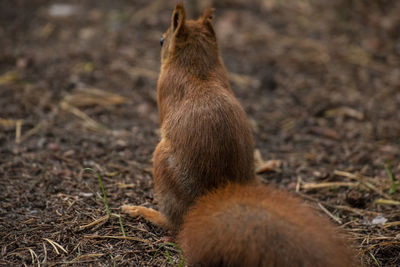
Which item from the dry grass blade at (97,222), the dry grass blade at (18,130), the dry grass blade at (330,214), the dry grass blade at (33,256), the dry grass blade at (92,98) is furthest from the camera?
the dry grass blade at (92,98)

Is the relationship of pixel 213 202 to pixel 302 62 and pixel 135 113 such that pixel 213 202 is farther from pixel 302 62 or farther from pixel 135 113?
pixel 302 62

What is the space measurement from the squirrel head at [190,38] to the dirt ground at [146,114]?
1.00m

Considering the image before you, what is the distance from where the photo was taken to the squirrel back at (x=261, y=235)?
5.25 ft

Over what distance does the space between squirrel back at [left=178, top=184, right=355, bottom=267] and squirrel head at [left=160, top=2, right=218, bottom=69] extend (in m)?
0.96

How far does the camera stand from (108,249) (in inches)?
87.4

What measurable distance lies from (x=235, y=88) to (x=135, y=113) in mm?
1195

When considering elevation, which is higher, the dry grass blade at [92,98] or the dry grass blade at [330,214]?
the dry grass blade at [92,98]

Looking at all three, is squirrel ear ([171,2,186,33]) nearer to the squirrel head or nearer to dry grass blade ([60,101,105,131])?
the squirrel head

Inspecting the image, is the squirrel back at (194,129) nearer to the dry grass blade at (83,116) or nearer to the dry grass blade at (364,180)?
the dry grass blade at (364,180)

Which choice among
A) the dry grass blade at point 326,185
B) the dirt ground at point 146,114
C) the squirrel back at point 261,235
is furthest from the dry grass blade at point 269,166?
the squirrel back at point 261,235

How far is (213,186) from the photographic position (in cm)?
216

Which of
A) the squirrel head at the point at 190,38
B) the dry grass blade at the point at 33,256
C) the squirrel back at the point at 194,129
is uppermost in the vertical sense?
the squirrel head at the point at 190,38

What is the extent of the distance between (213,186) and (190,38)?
895 mm

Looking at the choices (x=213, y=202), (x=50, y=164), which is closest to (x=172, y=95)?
(x=213, y=202)
